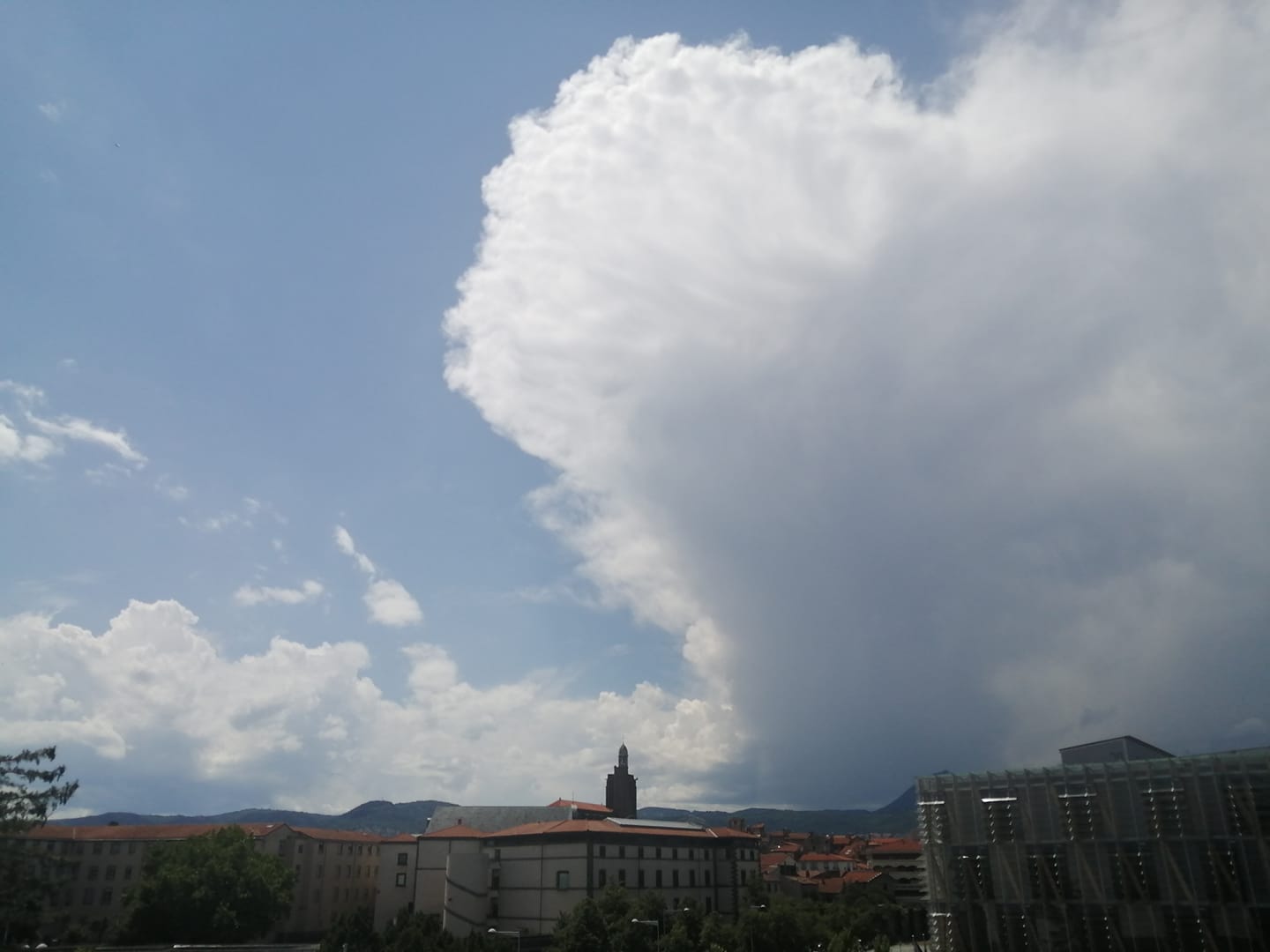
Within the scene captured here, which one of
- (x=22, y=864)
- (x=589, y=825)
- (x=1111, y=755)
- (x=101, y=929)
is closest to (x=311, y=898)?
(x=101, y=929)

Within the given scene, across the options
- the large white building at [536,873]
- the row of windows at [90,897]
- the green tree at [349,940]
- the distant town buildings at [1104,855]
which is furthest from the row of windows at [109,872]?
the distant town buildings at [1104,855]

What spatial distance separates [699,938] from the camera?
227 feet

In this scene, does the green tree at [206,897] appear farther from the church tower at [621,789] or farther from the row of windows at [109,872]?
the church tower at [621,789]

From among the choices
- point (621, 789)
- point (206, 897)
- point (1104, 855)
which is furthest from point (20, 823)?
point (621, 789)

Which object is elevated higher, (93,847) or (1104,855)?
(93,847)

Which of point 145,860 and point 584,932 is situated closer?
point 584,932

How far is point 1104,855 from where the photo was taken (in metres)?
53.0

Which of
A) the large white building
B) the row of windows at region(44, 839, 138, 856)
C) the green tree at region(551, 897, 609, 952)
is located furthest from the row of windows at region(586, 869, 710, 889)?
the row of windows at region(44, 839, 138, 856)

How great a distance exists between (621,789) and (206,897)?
11607cm

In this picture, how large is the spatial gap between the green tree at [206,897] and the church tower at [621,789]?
105316 millimetres

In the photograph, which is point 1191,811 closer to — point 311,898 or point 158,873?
point 158,873

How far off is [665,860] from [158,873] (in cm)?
5046

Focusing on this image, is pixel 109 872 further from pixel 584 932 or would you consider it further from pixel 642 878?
pixel 584 932

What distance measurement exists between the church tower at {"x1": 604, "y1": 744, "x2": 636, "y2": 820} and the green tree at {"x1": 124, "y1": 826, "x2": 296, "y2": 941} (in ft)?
346
